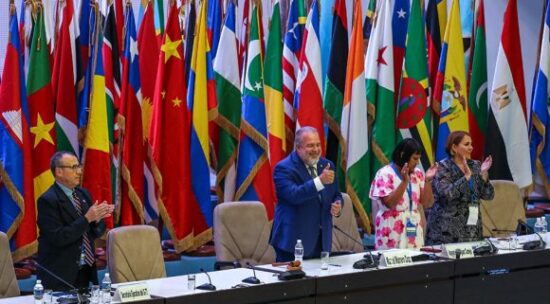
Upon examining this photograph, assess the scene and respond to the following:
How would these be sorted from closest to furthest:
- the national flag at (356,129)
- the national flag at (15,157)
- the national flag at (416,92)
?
1. the national flag at (15,157)
2. the national flag at (356,129)
3. the national flag at (416,92)

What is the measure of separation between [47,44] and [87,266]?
1961 millimetres

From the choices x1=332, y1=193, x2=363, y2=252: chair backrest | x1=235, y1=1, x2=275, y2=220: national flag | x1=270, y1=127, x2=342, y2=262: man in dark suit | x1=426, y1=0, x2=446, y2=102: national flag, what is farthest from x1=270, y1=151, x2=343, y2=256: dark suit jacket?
x1=426, y1=0, x2=446, y2=102: national flag

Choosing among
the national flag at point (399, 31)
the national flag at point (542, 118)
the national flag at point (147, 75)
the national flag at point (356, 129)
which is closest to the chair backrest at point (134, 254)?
the national flag at point (147, 75)

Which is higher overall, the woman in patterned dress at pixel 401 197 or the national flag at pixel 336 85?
the national flag at pixel 336 85

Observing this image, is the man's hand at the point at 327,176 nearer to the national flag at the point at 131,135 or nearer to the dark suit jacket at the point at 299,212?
the dark suit jacket at the point at 299,212

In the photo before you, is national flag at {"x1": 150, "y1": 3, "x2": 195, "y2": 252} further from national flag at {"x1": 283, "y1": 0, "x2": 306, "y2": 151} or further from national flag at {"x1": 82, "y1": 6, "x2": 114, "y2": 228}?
national flag at {"x1": 283, "y1": 0, "x2": 306, "y2": 151}

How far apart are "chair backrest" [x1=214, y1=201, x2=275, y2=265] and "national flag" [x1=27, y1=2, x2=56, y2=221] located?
1.33m

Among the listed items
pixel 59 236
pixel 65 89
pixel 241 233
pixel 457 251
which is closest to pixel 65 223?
pixel 59 236

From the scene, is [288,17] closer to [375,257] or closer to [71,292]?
[375,257]

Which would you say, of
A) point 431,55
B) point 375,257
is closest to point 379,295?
point 375,257

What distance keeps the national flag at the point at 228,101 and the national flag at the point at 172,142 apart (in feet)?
1.16

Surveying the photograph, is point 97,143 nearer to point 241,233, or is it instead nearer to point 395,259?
point 241,233

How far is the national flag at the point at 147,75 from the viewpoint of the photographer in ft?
23.5

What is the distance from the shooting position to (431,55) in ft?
27.9
